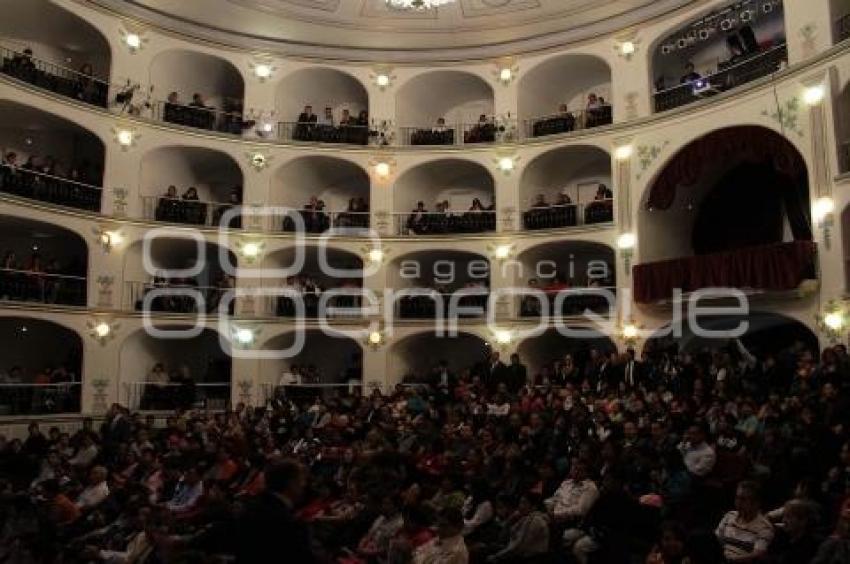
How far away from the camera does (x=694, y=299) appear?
58.0 feet

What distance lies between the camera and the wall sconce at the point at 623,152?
20.4m

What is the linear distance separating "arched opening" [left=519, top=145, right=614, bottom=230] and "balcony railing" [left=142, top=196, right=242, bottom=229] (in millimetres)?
8434

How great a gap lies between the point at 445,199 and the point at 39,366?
12.7 m

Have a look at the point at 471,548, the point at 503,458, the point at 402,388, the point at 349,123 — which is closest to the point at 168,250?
the point at 349,123

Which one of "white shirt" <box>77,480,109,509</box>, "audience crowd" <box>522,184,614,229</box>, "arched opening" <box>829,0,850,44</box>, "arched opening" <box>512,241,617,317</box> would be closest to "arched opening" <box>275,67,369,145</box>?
"audience crowd" <box>522,184,614,229</box>

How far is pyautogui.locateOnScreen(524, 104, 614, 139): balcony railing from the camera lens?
856 inches

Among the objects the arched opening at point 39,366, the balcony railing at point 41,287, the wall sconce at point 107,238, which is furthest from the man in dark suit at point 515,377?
the balcony railing at point 41,287

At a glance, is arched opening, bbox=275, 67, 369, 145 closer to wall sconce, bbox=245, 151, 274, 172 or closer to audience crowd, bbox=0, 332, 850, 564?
wall sconce, bbox=245, 151, 274, 172

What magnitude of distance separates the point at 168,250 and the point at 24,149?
4539 millimetres

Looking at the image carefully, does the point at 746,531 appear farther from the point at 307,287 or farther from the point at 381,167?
the point at 381,167

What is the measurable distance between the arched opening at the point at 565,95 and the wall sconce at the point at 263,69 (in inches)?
292

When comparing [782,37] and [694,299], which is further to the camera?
[782,37]

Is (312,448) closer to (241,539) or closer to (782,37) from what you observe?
(241,539)

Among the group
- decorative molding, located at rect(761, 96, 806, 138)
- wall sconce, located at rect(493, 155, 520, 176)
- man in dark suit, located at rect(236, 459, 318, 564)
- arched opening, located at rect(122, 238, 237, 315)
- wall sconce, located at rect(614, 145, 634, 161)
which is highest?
wall sconce, located at rect(493, 155, 520, 176)
